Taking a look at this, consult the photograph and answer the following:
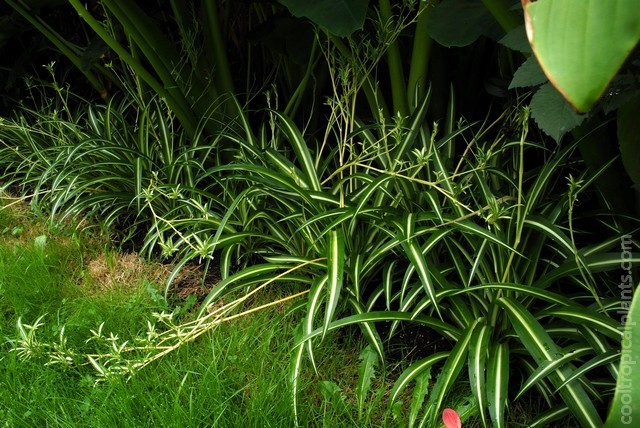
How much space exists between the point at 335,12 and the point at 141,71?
0.84 metres

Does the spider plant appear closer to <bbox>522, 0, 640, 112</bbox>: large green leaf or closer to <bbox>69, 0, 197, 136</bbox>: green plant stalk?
<bbox>69, 0, 197, 136</bbox>: green plant stalk

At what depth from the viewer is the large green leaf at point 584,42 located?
431 millimetres

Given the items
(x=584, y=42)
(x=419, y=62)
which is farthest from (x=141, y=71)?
(x=584, y=42)

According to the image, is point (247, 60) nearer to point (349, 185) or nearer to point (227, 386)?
point (349, 185)

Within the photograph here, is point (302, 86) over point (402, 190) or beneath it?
over

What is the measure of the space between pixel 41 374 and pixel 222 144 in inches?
43.5

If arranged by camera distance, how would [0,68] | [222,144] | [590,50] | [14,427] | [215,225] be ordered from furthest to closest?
[0,68]
[222,144]
[215,225]
[14,427]
[590,50]

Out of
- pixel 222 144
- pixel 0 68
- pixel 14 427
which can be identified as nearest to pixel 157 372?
pixel 14 427

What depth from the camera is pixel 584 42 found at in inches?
17.4

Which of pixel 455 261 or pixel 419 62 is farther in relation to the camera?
pixel 419 62

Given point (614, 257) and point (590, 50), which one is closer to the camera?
point (590, 50)

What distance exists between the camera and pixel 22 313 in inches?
71.5

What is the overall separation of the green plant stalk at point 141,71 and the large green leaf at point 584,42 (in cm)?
190

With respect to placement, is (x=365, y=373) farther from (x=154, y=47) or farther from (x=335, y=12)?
(x=154, y=47)
